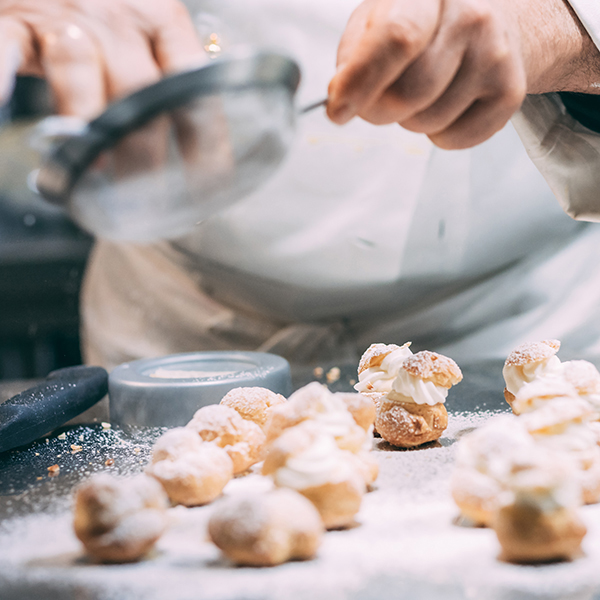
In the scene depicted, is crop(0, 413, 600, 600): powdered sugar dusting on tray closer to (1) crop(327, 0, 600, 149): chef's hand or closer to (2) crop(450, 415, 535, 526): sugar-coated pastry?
(2) crop(450, 415, 535, 526): sugar-coated pastry

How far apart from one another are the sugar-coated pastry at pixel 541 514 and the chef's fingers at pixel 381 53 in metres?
0.47

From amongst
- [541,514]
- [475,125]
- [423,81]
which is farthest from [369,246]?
[541,514]

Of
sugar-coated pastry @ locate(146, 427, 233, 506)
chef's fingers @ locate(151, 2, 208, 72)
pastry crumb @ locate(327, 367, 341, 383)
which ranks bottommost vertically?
pastry crumb @ locate(327, 367, 341, 383)

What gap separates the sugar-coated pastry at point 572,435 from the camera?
726 mm

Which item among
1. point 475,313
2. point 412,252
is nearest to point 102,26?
point 412,252

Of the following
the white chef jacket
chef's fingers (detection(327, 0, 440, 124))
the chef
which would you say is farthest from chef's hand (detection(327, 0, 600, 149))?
the white chef jacket

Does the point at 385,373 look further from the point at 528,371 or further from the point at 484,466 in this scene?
the point at 484,466

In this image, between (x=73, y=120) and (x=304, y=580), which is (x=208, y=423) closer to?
(x=304, y=580)

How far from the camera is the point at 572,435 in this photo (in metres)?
0.75

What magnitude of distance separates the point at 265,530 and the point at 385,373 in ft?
1.56

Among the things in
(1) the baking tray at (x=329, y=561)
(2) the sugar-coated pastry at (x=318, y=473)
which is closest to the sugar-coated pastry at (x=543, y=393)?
(1) the baking tray at (x=329, y=561)

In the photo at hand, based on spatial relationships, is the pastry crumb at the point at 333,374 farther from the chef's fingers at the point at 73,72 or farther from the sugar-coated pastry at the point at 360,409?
the chef's fingers at the point at 73,72

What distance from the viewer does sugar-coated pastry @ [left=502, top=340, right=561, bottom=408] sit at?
0.97m

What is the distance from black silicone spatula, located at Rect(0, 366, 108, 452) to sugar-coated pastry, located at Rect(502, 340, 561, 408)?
0.69m
